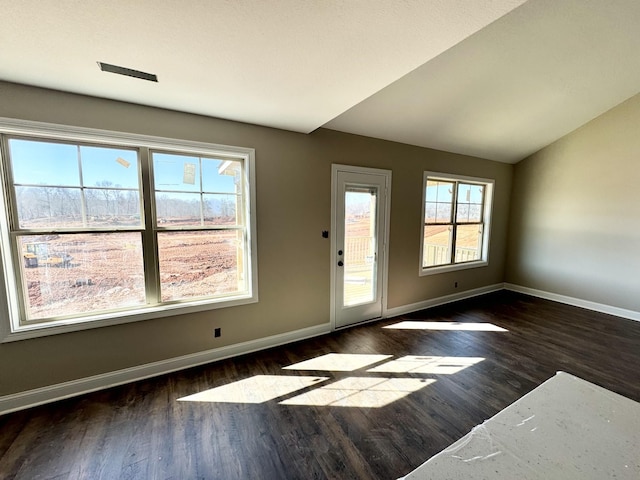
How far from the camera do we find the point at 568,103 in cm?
360

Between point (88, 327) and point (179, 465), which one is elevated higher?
point (88, 327)

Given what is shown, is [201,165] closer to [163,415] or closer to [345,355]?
[163,415]

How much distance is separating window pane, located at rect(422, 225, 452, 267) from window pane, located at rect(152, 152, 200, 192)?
11.1 ft

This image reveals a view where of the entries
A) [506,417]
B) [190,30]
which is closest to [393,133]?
[190,30]

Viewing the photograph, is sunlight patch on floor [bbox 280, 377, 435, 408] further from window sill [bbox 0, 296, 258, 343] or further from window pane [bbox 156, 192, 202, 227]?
window pane [bbox 156, 192, 202, 227]

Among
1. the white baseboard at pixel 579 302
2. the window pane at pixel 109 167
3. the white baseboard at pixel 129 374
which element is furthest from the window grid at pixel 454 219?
the window pane at pixel 109 167

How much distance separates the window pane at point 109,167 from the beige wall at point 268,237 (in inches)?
8.7

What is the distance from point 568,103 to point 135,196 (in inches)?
210

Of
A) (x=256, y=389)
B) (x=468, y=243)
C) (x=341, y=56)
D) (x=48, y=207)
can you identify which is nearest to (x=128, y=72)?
(x=48, y=207)

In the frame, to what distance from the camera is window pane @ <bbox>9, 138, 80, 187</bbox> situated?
2.05 m

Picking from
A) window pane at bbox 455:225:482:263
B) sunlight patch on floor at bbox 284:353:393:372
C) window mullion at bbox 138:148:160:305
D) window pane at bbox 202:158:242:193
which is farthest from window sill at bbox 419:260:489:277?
window mullion at bbox 138:148:160:305

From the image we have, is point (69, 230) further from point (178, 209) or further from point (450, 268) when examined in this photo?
point (450, 268)

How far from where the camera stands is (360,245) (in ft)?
12.0

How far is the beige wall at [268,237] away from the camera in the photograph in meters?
2.12
